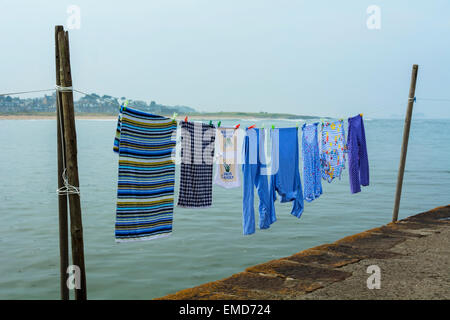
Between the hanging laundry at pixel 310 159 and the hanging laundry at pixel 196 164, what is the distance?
172cm

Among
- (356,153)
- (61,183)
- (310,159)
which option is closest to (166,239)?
(310,159)

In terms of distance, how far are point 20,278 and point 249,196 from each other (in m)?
3.84

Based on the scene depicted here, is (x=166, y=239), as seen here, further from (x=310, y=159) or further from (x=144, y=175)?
(x=144, y=175)

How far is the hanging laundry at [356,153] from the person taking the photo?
24.5ft

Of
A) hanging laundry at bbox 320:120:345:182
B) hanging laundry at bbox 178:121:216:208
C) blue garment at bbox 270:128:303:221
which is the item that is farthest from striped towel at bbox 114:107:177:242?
hanging laundry at bbox 320:120:345:182

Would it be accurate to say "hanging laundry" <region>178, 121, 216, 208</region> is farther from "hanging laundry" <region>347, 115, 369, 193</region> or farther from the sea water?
"hanging laundry" <region>347, 115, 369, 193</region>

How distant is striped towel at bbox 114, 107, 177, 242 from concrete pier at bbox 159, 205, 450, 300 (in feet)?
2.44

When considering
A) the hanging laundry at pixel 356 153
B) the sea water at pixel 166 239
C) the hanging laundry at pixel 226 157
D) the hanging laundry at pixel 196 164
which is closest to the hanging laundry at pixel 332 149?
the hanging laundry at pixel 356 153

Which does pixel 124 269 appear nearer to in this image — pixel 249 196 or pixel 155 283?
pixel 155 283

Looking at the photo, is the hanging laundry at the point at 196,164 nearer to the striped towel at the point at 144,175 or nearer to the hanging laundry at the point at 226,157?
the hanging laundry at the point at 226,157

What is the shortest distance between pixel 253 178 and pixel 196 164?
2.54 feet

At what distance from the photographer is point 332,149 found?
23.5 feet

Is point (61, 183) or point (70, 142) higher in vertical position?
point (70, 142)
